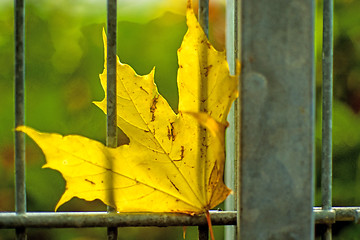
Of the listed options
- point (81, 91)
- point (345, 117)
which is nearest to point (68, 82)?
point (81, 91)

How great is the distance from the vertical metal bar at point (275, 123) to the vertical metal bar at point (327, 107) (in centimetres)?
8

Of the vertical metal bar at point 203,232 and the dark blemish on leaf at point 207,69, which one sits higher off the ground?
the dark blemish on leaf at point 207,69

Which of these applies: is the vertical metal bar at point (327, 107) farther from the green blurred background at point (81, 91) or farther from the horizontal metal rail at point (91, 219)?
the green blurred background at point (81, 91)

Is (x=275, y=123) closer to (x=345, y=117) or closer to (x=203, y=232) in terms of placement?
(x=203, y=232)

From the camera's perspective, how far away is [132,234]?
5.95ft

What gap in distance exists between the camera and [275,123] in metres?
0.66

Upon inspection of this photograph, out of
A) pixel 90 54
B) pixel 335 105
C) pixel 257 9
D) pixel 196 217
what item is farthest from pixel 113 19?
pixel 335 105

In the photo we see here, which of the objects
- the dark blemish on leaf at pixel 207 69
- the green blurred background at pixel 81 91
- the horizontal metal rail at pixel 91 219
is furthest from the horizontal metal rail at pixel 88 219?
the green blurred background at pixel 81 91

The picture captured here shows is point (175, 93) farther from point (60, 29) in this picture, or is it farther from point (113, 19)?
point (113, 19)

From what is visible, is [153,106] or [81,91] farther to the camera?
[81,91]

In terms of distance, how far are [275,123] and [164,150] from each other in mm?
181

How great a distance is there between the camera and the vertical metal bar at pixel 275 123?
2.16ft

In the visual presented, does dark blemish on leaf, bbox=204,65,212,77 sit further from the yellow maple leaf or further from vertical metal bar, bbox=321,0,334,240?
vertical metal bar, bbox=321,0,334,240

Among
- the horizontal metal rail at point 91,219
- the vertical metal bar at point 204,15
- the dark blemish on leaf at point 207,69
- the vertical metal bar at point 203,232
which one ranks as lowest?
the vertical metal bar at point 203,232
